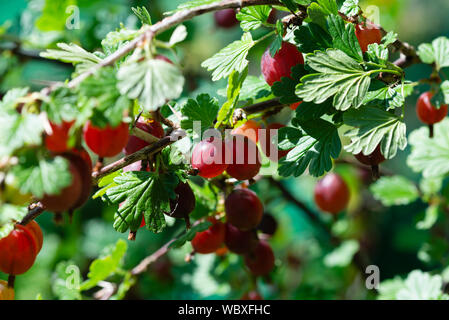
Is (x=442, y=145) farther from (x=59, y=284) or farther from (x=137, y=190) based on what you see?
(x=59, y=284)

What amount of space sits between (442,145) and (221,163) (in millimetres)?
563

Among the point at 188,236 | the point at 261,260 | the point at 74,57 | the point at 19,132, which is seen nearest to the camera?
the point at 19,132

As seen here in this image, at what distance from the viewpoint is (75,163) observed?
1.66ft

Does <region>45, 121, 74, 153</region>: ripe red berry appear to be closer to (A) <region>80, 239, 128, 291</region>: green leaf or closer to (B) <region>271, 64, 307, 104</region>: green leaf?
(B) <region>271, 64, 307, 104</region>: green leaf

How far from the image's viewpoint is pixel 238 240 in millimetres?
971

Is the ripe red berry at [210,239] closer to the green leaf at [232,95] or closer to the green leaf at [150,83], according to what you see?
the green leaf at [232,95]

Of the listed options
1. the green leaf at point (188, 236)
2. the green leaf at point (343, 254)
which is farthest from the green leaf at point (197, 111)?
the green leaf at point (343, 254)

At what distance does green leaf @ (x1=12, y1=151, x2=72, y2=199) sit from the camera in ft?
1.53

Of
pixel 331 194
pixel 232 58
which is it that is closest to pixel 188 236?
pixel 232 58

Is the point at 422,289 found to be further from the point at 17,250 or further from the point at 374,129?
the point at 17,250

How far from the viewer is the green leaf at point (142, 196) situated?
70 centimetres

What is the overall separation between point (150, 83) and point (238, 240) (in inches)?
20.6
